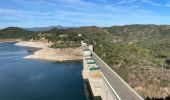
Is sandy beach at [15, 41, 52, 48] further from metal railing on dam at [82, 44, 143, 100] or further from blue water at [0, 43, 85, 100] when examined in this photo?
metal railing on dam at [82, 44, 143, 100]

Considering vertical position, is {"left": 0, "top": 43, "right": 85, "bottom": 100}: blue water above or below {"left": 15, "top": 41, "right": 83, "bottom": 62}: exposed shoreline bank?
below

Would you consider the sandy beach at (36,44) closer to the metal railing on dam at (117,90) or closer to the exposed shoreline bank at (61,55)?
the exposed shoreline bank at (61,55)

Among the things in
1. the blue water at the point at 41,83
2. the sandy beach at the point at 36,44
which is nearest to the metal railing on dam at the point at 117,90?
the blue water at the point at 41,83

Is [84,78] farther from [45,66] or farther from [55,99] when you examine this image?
[45,66]

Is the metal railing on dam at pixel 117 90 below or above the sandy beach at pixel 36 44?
above

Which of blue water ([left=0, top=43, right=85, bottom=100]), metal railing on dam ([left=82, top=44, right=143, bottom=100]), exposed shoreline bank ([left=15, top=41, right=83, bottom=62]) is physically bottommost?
blue water ([left=0, top=43, right=85, bottom=100])

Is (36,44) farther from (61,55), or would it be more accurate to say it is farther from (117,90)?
(117,90)

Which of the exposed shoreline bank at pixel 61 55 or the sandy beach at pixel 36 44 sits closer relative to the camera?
the exposed shoreline bank at pixel 61 55

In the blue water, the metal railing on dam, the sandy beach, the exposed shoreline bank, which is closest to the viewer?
the metal railing on dam

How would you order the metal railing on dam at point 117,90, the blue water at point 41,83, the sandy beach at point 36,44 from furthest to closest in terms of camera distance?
1. the sandy beach at point 36,44
2. the blue water at point 41,83
3. the metal railing on dam at point 117,90

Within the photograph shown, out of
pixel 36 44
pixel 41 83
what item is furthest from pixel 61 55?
pixel 36 44

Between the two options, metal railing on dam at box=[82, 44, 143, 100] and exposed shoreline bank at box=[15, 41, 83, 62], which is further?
exposed shoreline bank at box=[15, 41, 83, 62]

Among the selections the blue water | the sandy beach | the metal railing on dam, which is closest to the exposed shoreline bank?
the blue water

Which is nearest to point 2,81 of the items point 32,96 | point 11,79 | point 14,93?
point 11,79
